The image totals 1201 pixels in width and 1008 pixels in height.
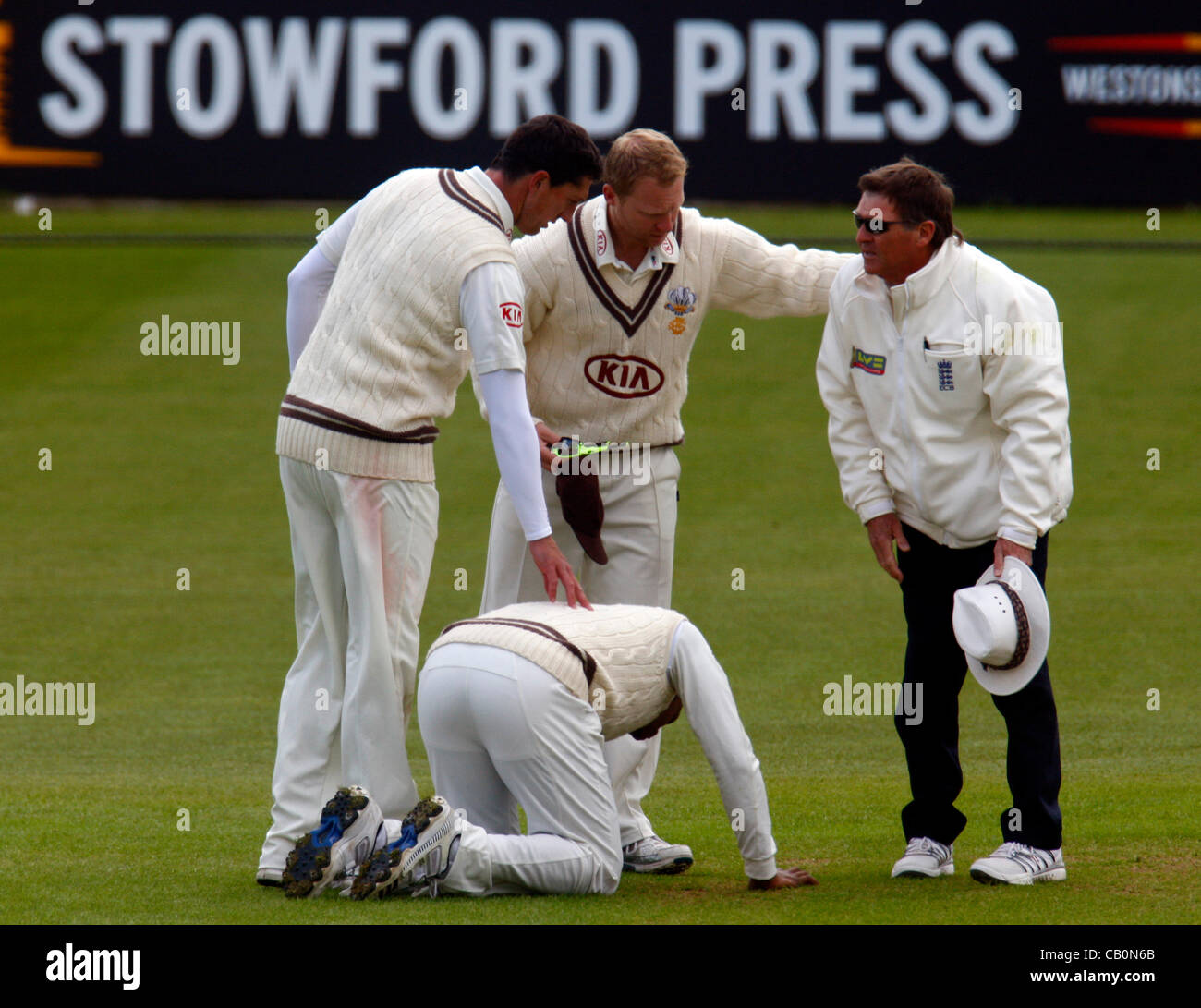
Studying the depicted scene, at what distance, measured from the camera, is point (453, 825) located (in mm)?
4648

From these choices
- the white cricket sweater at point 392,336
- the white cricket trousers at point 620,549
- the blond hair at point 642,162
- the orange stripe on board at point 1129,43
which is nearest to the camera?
the white cricket sweater at point 392,336

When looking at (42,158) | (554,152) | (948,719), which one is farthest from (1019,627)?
(42,158)

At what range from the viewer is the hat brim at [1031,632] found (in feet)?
15.7

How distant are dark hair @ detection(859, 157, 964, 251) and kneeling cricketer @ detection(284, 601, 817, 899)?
4.25 ft

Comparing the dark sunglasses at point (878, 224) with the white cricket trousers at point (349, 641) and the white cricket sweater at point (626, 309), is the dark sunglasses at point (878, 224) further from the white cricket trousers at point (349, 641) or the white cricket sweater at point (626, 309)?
the white cricket trousers at point (349, 641)

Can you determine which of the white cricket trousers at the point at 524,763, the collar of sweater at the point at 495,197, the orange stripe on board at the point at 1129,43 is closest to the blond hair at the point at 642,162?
the collar of sweater at the point at 495,197

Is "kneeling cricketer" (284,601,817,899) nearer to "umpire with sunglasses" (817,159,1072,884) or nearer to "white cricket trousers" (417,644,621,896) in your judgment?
"white cricket trousers" (417,644,621,896)

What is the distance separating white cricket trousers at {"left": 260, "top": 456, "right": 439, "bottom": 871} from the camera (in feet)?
16.3

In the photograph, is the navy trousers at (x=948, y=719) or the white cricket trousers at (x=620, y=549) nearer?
the navy trousers at (x=948, y=719)

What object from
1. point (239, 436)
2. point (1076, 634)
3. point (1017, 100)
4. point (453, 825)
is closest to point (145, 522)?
point (239, 436)

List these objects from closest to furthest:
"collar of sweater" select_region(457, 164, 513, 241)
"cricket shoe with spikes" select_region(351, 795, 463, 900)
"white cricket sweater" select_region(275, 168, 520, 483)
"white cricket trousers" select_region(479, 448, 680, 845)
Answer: "cricket shoe with spikes" select_region(351, 795, 463, 900) < "white cricket sweater" select_region(275, 168, 520, 483) < "collar of sweater" select_region(457, 164, 513, 241) < "white cricket trousers" select_region(479, 448, 680, 845)

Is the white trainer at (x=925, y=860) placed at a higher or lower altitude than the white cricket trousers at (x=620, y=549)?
lower

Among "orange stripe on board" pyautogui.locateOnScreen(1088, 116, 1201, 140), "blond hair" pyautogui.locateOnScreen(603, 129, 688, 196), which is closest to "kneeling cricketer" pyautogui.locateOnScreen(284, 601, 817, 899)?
"blond hair" pyautogui.locateOnScreen(603, 129, 688, 196)

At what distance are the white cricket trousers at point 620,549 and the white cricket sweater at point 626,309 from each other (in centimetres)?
16
